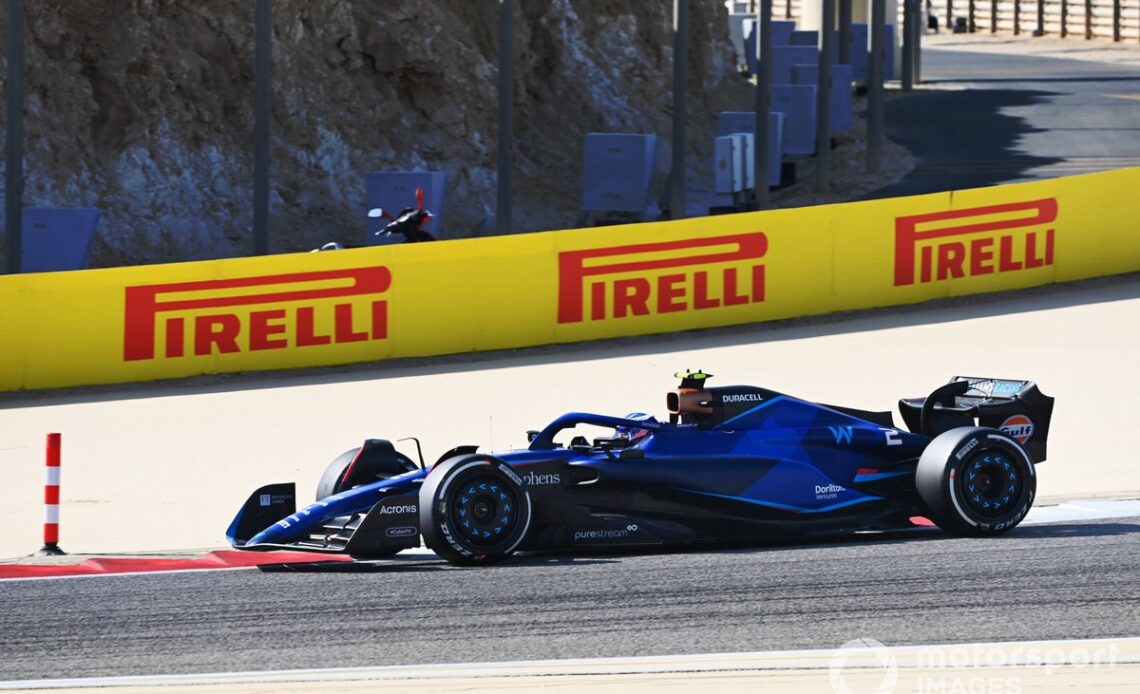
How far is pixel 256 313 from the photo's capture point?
18.8 m

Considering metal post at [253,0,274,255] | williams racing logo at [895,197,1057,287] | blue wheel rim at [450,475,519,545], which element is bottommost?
blue wheel rim at [450,475,519,545]

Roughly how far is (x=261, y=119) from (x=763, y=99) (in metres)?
9.24

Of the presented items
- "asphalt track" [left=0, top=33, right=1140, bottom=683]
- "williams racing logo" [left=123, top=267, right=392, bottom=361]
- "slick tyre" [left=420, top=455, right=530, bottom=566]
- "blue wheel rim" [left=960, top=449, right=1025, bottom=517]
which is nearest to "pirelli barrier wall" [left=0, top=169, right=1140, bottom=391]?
"williams racing logo" [left=123, top=267, right=392, bottom=361]

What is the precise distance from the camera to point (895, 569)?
10.3 meters

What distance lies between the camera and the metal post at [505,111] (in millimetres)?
22734

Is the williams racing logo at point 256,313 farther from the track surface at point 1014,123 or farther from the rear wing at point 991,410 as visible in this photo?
the track surface at point 1014,123

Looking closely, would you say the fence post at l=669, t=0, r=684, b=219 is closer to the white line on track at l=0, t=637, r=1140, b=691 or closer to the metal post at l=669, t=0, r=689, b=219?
the metal post at l=669, t=0, r=689, b=219

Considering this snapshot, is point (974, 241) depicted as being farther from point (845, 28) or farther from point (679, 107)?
point (845, 28)

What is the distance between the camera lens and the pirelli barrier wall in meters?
18.3

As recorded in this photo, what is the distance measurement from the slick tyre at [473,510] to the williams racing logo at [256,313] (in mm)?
8338

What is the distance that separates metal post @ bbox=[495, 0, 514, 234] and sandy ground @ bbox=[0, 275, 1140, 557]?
4005 millimetres

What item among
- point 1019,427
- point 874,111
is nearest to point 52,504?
point 1019,427

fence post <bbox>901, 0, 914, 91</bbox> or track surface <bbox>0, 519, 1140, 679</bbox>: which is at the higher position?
fence post <bbox>901, 0, 914, 91</bbox>

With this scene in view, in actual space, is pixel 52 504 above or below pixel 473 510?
below
